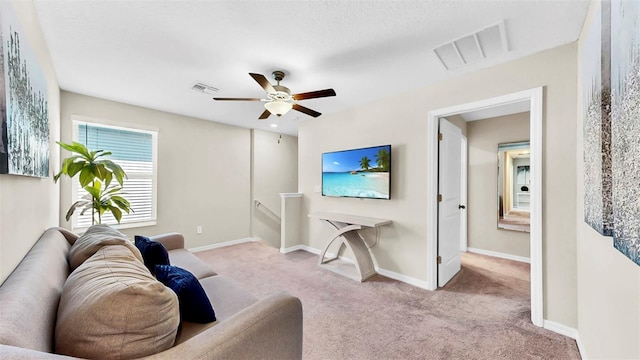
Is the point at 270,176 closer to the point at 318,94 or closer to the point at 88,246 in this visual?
the point at 318,94

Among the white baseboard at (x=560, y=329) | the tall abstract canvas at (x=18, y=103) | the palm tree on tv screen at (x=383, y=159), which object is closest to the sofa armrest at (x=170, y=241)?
the tall abstract canvas at (x=18, y=103)

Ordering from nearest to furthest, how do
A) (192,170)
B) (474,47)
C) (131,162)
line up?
(474,47), (131,162), (192,170)

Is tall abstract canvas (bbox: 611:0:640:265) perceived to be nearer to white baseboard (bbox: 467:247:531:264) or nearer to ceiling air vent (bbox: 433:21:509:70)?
ceiling air vent (bbox: 433:21:509:70)

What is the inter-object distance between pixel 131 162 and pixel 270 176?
2437mm

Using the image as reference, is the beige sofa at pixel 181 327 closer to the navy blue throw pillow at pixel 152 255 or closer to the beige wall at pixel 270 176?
the navy blue throw pillow at pixel 152 255

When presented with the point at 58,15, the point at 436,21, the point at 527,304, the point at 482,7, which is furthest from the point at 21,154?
the point at 527,304

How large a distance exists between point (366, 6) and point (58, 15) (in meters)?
2.07

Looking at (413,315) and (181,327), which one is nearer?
→ (181,327)

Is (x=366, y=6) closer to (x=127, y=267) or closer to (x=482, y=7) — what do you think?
(x=482, y=7)

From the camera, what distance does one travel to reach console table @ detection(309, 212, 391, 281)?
117 inches

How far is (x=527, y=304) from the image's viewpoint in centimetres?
236

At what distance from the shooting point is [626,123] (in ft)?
2.82

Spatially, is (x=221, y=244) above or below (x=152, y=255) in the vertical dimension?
below

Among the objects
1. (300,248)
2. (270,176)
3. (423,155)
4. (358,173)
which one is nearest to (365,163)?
(358,173)
